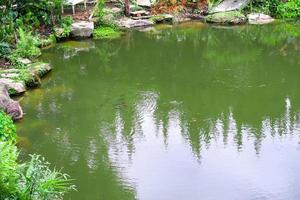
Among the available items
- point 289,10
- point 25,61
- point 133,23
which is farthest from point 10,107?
point 289,10

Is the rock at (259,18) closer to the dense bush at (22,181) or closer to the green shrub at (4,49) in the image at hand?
the green shrub at (4,49)

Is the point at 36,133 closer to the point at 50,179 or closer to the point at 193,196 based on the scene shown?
the point at 193,196

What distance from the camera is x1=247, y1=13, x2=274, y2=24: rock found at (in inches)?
840

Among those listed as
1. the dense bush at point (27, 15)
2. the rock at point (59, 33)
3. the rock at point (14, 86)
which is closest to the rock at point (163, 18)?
the dense bush at point (27, 15)

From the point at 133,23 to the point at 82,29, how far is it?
9.50ft

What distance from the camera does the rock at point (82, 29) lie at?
18266 millimetres

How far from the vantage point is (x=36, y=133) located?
10.2 m

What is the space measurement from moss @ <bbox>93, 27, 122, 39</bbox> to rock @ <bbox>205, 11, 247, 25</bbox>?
13.5 feet

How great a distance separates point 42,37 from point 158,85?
604cm

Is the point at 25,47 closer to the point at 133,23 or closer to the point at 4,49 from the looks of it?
the point at 4,49

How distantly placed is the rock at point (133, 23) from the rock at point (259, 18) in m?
3.98

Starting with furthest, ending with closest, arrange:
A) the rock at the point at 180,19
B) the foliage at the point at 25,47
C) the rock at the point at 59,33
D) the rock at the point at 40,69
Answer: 1. the rock at the point at 180,19
2. the rock at the point at 59,33
3. the foliage at the point at 25,47
4. the rock at the point at 40,69

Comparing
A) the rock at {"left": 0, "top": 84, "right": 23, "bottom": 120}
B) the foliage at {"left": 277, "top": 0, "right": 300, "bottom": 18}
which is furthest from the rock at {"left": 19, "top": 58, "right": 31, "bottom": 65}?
the foliage at {"left": 277, "top": 0, "right": 300, "bottom": 18}

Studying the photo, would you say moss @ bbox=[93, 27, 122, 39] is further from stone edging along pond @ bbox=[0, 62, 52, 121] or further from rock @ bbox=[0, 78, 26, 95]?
rock @ bbox=[0, 78, 26, 95]
